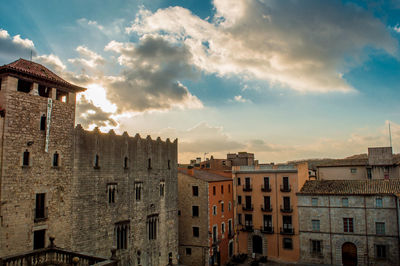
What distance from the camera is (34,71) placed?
73.9ft

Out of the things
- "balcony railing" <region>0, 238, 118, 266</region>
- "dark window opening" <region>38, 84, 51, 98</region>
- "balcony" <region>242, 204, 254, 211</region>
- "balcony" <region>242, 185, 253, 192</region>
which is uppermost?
"dark window opening" <region>38, 84, 51, 98</region>

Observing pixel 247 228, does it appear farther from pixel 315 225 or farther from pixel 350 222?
pixel 350 222

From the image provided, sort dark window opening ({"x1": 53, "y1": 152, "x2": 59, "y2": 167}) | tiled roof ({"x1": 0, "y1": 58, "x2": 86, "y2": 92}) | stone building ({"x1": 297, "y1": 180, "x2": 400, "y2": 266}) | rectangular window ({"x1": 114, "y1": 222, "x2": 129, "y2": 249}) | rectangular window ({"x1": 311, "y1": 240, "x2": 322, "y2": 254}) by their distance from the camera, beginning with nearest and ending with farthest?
1. tiled roof ({"x1": 0, "y1": 58, "x2": 86, "y2": 92})
2. dark window opening ({"x1": 53, "y1": 152, "x2": 59, "y2": 167})
3. rectangular window ({"x1": 114, "y1": 222, "x2": 129, "y2": 249})
4. stone building ({"x1": 297, "y1": 180, "x2": 400, "y2": 266})
5. rectangular window ({"x1": 311, "y1": 240, "x2": 322, "y2": 254})

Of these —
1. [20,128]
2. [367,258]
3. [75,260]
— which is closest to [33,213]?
[20,128]

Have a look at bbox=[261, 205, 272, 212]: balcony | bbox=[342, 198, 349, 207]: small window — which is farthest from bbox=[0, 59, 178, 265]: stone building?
bbox=[342, 198, 349, 207]: small window

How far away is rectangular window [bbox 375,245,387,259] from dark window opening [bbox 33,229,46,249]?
126 feet

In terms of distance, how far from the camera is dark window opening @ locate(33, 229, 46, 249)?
2116cm

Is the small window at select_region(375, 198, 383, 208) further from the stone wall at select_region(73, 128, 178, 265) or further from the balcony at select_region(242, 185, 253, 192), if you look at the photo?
the stone wall at select_region(73, 128, 178, 265)

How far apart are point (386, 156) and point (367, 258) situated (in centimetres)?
1831

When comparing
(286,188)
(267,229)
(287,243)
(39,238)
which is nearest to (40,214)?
(39,238)

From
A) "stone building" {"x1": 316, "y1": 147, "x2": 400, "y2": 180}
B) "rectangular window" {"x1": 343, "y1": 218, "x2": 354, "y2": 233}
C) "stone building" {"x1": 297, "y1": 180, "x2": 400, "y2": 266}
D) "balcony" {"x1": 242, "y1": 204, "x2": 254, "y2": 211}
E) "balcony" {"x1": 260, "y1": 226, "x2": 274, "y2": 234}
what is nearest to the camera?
"stone building" {"x1": 297, "y1": 180, "x2": 400, "y2": 266}

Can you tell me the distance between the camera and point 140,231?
102 feet

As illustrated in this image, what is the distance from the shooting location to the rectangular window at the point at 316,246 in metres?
41.6

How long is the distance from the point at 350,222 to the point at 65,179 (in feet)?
116
